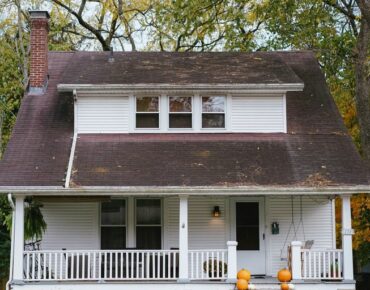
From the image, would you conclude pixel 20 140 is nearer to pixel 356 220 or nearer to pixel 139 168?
pixel 139 168

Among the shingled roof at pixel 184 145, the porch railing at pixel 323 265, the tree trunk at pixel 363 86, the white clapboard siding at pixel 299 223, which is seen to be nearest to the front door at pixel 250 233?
the white clapboard siding at pixel 299 223

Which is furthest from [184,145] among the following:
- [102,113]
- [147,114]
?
[102,113]

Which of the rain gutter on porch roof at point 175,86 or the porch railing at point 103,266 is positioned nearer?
the porch railing at point 103,266

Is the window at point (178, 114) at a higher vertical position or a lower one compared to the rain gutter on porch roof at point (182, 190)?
higher

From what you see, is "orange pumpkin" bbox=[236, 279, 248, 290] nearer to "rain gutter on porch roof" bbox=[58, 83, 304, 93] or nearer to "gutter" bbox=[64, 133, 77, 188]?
"gutter" bbox=[64, 133, 77, 188]

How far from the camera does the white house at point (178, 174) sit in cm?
1545

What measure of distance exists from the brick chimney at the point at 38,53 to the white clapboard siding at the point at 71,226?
13.4ft

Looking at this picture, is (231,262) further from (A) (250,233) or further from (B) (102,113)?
(B) (102,113)

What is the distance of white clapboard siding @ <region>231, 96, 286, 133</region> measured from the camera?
59.9 feet

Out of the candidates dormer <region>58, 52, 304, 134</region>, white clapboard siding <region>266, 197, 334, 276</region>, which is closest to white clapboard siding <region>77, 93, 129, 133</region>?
dormer <region>58, 52, 304, 134</region>

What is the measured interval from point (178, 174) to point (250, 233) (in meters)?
3.28

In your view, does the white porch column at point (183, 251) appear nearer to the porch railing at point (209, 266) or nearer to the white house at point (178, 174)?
the white house at point (178, 174)

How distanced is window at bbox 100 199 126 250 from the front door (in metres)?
3.11

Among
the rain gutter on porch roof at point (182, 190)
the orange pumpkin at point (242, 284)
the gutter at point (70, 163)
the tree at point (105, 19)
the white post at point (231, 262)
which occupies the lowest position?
the orange pumpkin at point (242, 284)
